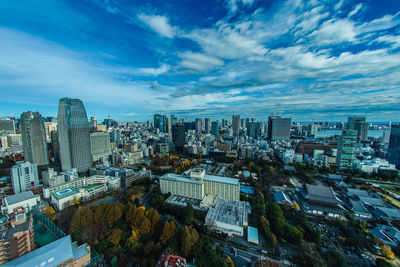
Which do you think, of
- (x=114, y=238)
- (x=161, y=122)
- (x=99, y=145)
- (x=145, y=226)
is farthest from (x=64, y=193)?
(x=161, y=122)

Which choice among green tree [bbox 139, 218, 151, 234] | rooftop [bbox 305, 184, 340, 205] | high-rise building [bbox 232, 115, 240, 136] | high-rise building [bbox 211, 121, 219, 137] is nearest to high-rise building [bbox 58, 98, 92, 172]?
green tree [bbox 139, 218, 151, 234]

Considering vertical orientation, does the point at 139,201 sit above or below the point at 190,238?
below

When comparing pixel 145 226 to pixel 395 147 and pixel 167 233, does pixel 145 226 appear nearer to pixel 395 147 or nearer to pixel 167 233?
pixel 167 233

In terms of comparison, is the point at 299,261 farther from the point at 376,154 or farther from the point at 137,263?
the point at 376,154

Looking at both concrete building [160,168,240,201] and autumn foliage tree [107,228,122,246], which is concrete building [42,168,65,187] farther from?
autumn foliage tree [107,228,122,246]

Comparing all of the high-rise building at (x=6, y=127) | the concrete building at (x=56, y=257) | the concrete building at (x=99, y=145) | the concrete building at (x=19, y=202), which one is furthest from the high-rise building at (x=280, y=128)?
the high-rise building at (x=6, y=127)

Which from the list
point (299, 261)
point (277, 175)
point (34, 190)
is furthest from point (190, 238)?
point (34, 190)

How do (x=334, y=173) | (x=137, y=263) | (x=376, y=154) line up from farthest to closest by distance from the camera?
(x=376, y=154) < (x=334, y=173) < (x=137, y=263)
